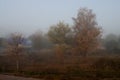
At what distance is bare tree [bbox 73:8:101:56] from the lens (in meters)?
55.0

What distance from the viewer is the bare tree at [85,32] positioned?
55.0 meters

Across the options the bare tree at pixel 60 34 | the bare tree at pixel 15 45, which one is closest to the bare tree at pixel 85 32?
the bare tree at pixel 60 34

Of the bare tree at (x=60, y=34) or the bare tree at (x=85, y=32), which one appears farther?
the bare tree at (x=60, y=34)

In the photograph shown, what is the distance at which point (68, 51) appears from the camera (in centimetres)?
6094

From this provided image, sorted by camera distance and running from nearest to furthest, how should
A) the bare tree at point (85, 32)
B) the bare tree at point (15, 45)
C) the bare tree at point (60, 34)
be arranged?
the bare tree at point (15, 45) < the bare tree at point (85, 32) < the bare tree at point (60, 34)

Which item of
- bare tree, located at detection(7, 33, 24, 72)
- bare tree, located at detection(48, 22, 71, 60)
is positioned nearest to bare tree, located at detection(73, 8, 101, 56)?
bare tree, located at detection(48, 22, 71, 60)

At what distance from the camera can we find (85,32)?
56.2m

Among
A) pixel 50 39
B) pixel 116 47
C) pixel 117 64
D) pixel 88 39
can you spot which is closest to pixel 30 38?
pixel 50 39

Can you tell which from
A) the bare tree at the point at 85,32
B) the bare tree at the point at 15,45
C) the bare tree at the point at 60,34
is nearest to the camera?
the bare tree at the point at 15,45

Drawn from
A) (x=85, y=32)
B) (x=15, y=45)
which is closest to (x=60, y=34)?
(x=85, y=32)

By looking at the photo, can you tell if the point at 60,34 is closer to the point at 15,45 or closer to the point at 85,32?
the point at 85,32

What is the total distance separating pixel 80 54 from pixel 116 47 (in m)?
17.2

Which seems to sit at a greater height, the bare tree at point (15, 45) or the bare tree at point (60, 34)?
the bare tree at point (60, 34)

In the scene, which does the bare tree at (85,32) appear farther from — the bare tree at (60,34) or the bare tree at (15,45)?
the bare tree at (15,45)
